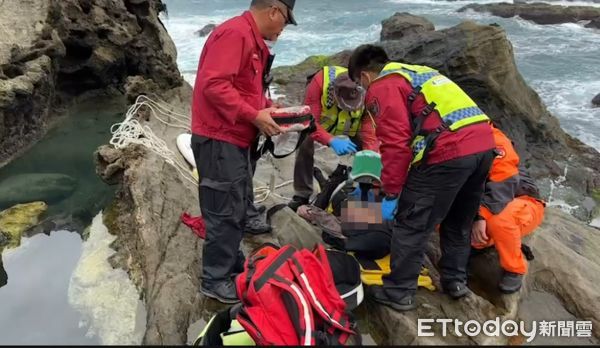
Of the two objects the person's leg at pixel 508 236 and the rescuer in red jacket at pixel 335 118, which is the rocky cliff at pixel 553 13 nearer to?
the rescuer in red jacket at pixel 335 118

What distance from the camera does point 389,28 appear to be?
21828 millimetres

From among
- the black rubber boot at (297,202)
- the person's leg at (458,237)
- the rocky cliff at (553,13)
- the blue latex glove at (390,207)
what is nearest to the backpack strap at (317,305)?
the blue latex glove at (390,207)

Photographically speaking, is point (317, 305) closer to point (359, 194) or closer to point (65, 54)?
point (359, 194)

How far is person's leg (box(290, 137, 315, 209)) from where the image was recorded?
5.71 meters

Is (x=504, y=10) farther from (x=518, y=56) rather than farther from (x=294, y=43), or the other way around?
(x=294, y=43)

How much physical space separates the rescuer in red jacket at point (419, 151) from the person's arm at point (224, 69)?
927mm

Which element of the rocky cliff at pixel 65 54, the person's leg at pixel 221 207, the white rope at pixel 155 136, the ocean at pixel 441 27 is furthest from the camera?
the ocean at pixel 441 27

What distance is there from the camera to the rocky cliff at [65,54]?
8078mm

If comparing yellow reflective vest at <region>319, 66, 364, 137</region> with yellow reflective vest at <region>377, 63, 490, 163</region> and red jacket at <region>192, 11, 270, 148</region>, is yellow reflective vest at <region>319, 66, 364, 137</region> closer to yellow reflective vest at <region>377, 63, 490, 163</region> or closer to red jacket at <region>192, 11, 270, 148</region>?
red jacket at <region>192, 11, 270, 148</region>

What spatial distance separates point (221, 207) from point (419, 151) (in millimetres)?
1419

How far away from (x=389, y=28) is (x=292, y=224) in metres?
18.3

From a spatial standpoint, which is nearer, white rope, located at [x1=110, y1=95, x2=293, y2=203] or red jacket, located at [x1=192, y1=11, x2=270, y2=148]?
red jacket, located at [x1=192, y1=11, x2=270, y2=148]

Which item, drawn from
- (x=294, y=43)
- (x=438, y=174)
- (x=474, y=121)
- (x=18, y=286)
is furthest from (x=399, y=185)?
(x=294, y=43)

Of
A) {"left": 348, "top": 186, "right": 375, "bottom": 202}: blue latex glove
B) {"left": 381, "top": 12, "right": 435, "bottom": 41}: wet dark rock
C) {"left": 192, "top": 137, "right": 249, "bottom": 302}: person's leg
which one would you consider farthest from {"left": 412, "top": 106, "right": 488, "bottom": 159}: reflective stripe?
{"left": 381, "top": 12, "right": 435, "bottom": 41}: wet dark rock
